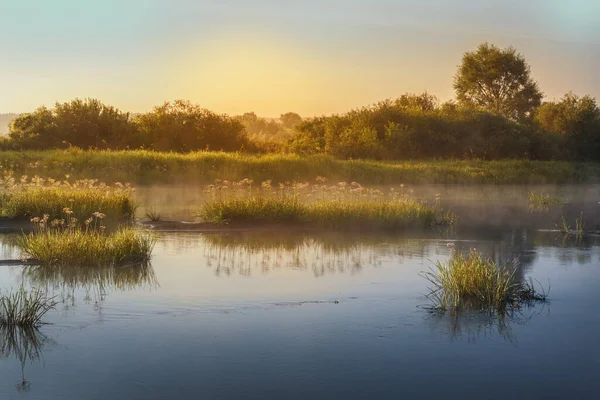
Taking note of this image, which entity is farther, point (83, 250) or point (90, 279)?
point (83, 250)

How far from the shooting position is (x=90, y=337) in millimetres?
9391

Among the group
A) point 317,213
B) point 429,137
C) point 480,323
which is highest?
point 429,137

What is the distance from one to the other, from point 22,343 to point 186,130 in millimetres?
41271

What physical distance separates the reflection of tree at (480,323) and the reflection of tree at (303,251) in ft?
12.1

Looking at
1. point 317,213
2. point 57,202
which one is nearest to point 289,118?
point 317,213

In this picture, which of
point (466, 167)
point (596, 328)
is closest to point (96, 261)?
point (596, 328)

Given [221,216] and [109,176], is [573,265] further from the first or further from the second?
[109,176]

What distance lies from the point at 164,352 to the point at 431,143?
41.4m

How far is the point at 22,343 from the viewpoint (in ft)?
30.1

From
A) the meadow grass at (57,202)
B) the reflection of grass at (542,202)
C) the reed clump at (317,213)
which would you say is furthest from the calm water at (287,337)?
the reflection of grass at (542,202)

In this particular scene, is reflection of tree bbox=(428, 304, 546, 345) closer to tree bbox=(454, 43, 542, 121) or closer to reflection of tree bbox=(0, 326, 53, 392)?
reflection of tree bbox=(0, 326, 53, 392)

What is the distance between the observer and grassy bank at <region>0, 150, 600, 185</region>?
33438 millimetres

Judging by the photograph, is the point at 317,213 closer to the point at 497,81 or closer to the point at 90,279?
the point at 90,279

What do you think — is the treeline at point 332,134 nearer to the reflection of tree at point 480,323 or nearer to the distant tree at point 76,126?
the distant tree at point 76,126
